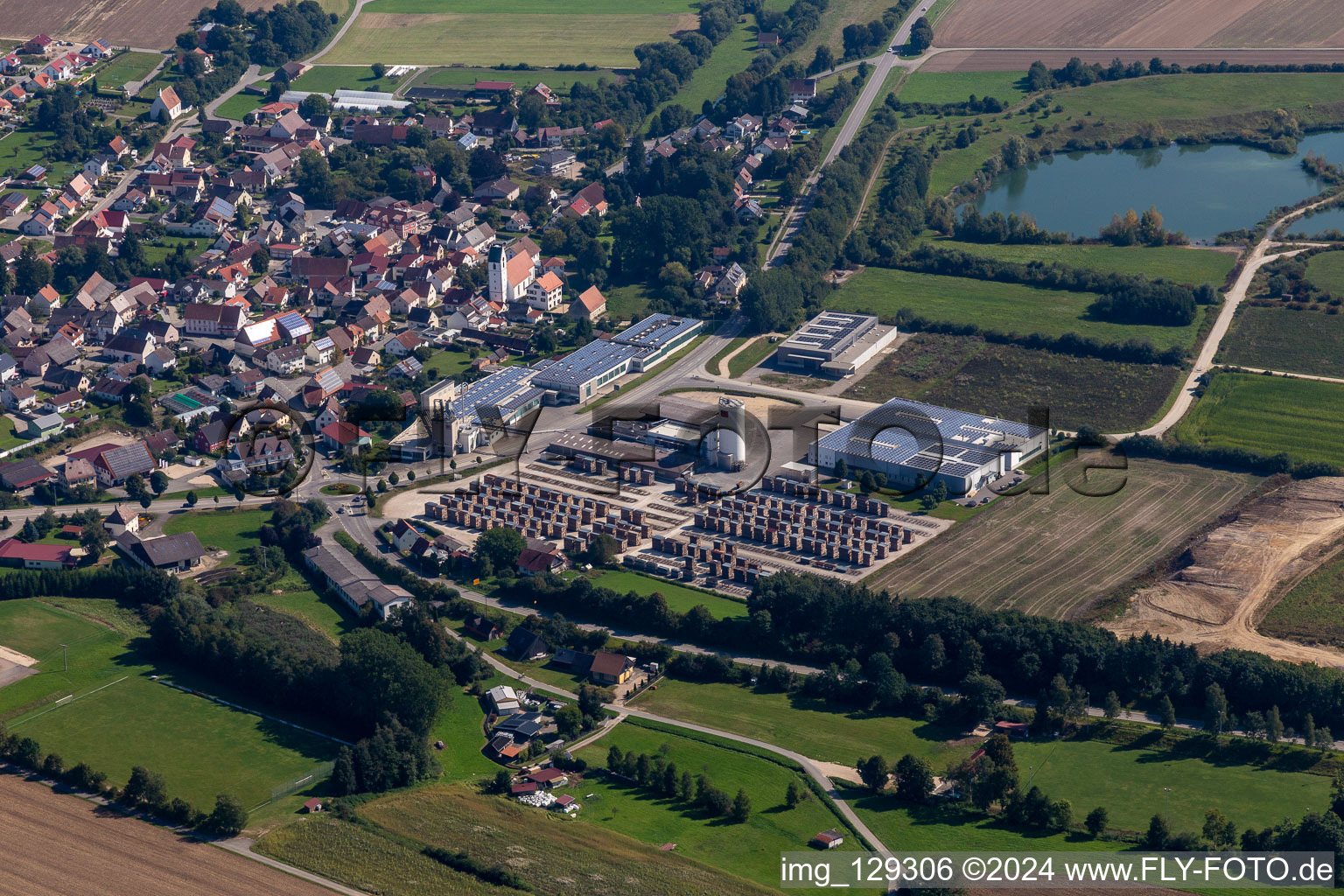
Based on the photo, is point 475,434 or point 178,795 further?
point 475,434

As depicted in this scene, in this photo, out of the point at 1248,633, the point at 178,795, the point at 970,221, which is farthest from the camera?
the point at 970,221

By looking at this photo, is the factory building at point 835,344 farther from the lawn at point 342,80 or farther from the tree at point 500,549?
the lawn at point 342,80

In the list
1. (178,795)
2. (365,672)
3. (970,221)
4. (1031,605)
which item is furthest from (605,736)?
(970,221)

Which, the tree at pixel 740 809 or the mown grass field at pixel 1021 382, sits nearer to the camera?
the tree at pixel 740 809

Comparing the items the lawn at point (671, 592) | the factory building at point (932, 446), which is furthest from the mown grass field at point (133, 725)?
the factory building at point (932, 446)

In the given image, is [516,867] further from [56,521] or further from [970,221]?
[970,221]

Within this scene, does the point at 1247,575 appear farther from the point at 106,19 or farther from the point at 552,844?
the point at 106,19

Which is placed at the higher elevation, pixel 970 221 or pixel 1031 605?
pixel 970 221
